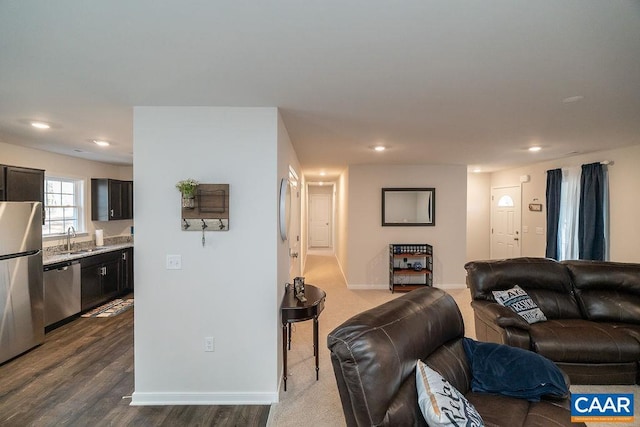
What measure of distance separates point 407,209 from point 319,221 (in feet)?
18.8

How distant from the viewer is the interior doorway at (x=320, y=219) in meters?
11.3

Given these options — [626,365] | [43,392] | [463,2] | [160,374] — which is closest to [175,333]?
[160,374]

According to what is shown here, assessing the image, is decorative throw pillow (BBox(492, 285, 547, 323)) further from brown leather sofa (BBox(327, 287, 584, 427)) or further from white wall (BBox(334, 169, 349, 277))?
white wall (BBox(334, 169, 349, 277))

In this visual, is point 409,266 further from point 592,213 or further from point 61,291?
point 61,291

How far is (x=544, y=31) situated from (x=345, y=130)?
1945 mm

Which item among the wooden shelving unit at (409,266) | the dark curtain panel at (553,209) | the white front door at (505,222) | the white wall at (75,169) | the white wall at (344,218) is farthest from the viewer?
the white front door at (505,222)

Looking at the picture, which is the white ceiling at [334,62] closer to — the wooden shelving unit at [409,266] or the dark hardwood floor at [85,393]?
the dark hardwood floor at [85,393]

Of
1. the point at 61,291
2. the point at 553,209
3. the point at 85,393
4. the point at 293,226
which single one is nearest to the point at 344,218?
the point at 293,226

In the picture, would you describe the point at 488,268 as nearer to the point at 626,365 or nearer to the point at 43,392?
the point at 626,365

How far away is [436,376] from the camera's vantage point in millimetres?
1510

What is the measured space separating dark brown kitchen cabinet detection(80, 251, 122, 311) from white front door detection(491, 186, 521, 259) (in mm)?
7762

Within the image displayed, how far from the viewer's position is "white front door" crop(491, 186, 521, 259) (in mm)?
6375

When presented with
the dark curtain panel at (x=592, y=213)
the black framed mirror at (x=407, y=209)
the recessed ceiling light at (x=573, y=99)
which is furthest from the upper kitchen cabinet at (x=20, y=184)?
the dark curtain panel at (x=592, y=213)

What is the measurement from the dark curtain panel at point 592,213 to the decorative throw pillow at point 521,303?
8.01 feet
